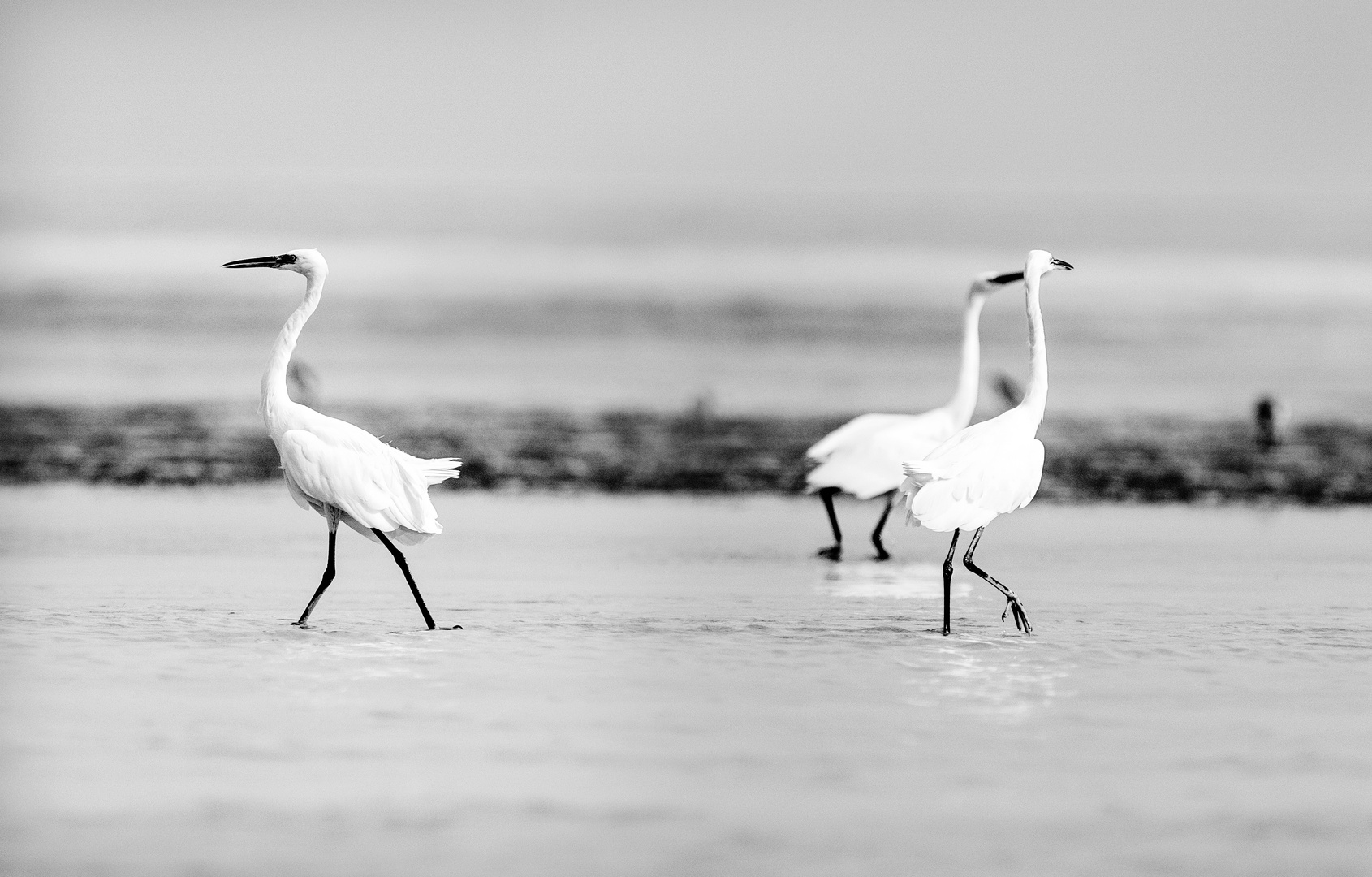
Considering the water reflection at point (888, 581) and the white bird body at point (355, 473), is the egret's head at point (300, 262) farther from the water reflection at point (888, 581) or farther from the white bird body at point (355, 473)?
the water reflection at point (888, 581)

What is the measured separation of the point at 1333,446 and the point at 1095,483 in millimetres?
5517

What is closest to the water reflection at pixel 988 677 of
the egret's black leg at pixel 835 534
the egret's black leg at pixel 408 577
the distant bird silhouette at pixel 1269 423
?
the egret's black leg at pixel 408 577

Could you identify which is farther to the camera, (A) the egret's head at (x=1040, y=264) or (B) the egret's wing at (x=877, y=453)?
(B) the egret's wing at (x=877, y=453)

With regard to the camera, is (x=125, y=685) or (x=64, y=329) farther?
(x=64, y=329)

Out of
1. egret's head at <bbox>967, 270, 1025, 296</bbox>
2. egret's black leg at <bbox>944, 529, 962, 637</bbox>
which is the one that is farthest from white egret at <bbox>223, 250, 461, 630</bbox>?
egret's head at <bbox>967, 270, 1025, 296</bbox>

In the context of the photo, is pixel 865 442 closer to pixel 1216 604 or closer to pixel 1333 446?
pixel 1216 604

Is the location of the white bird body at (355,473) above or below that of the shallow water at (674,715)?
above

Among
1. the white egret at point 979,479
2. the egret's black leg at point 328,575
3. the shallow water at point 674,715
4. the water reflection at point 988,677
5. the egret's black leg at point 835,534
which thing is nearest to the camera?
the shallow water at point 674,715

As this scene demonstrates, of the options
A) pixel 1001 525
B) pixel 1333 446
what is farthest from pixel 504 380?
pixel 1001 525

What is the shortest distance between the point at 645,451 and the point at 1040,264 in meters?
9.24

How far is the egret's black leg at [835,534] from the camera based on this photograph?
1207cm

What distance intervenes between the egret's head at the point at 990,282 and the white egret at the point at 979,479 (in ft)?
9.03

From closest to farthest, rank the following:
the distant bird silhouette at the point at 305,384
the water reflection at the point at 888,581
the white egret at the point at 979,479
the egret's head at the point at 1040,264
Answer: the white egret at the point at 979,479 → the egret's head at the point at 1040,264 → the water reflection at the point at 888,581 → the distant bird silhouette at the point at 305,384

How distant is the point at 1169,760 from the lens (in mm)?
6133
